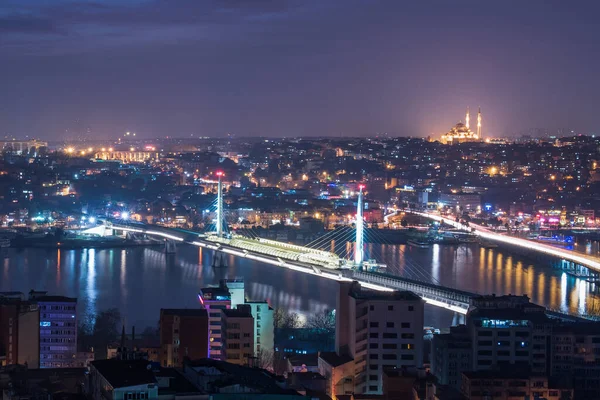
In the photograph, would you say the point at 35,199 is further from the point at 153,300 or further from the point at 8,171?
the point at 153,300

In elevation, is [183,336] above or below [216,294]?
below

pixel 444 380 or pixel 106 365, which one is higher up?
pixel 106 365

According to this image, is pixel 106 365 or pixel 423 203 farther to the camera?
pixel 423 203

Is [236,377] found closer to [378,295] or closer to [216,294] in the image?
[378,295]

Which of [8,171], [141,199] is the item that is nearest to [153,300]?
[141,199]

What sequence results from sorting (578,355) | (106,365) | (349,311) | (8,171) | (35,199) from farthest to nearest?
(8,171) → (35,199) → (578,355) → (349,311) → (106,365)

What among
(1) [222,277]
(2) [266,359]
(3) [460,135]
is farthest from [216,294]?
(3) [460,135]

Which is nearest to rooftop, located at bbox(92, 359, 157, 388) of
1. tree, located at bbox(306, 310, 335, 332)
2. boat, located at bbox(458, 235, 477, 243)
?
tree, located at bbox(306, 310, 335, 332)
